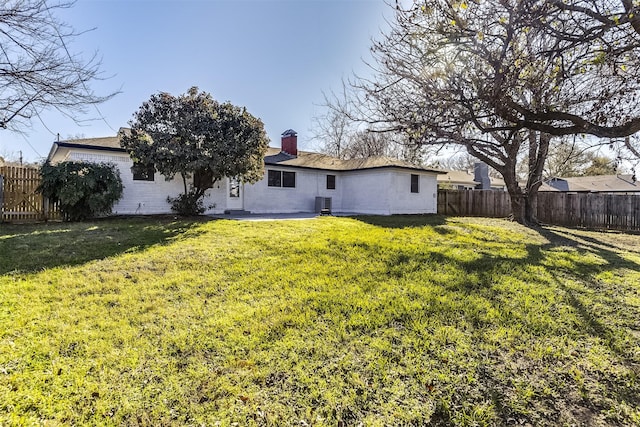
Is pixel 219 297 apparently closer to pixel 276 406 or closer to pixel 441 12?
pixel 276 406

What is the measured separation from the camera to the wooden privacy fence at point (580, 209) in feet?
46.9

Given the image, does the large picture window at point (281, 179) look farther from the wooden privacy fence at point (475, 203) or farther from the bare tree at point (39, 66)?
the wooden privacy fence at point (475, 203)

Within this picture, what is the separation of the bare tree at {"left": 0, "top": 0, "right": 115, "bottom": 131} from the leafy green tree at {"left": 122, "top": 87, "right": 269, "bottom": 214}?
275cm

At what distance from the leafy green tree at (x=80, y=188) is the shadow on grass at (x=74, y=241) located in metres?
0.67

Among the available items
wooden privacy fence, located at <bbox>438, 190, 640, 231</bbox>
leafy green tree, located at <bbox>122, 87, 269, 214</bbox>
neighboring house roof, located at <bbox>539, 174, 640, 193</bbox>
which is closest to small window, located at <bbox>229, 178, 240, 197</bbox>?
leafy green tree, located at <bbox>122, 87, 269, 214</bbox>

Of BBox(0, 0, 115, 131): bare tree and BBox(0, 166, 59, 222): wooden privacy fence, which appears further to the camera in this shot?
BBox(0, 166, 59, 222): wooden privacy fence

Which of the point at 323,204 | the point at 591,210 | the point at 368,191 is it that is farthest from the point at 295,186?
the point at 591,210

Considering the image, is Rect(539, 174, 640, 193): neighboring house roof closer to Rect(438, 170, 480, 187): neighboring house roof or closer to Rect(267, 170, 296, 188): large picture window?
Rect(438, 170, 480, 187): neighboring house roof

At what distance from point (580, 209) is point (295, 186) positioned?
44.1 feet

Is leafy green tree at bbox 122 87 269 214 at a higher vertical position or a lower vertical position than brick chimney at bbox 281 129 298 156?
lower

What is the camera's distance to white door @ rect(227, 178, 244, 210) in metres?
15.0

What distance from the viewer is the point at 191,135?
11320 millimetres

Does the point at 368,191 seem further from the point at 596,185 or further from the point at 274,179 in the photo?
the point at 596,185

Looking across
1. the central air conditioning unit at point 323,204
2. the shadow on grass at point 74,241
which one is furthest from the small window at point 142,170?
the central air conditioning unit at point 323,204
